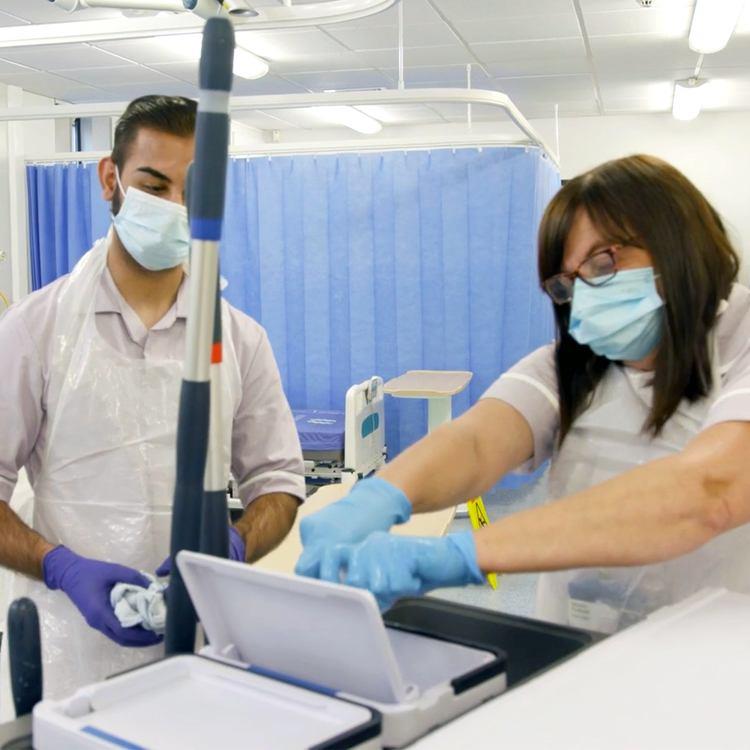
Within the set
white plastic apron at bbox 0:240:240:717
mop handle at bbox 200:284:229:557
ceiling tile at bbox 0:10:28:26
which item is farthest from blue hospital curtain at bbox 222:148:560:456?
mop handle at bbox 200:284:229:557

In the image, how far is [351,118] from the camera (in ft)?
25.9

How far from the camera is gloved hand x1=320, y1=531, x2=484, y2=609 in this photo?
77cm

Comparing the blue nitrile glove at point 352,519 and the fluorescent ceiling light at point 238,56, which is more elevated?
the fluorescent ceiling light at point 238,56

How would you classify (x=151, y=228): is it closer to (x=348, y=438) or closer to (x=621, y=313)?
(x=621, y=313)

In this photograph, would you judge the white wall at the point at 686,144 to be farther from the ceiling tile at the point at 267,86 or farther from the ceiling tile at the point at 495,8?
the ceiling tile at the point at 495,8

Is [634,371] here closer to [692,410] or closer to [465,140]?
[692,410]

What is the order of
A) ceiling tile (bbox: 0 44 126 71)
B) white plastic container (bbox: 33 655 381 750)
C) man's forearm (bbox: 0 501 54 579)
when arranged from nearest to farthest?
white plastic container (bbox: 33 655 381 750), man's forearm (bbox: 0 501 54 579), ceiling tile (bbox: 0 44 126 71)

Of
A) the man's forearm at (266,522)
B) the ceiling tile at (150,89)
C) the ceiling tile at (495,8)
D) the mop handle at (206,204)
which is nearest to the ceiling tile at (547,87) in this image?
the ceiling tile at (495,8)

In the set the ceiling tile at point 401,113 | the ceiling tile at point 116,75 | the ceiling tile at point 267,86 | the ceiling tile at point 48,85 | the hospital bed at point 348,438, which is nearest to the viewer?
the hospital bed at point 348,438

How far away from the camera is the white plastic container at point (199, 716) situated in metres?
0.56

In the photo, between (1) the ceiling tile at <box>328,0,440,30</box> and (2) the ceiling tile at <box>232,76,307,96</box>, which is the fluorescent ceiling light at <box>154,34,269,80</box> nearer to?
(2) the ceiling tile at <box>232,76,307,96</box>

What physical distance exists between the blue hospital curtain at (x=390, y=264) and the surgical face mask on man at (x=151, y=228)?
11.0 feet

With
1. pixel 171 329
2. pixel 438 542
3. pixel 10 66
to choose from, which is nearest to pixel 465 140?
pixel 10 66

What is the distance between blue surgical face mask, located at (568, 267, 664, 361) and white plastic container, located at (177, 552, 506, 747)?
0.53 metres
